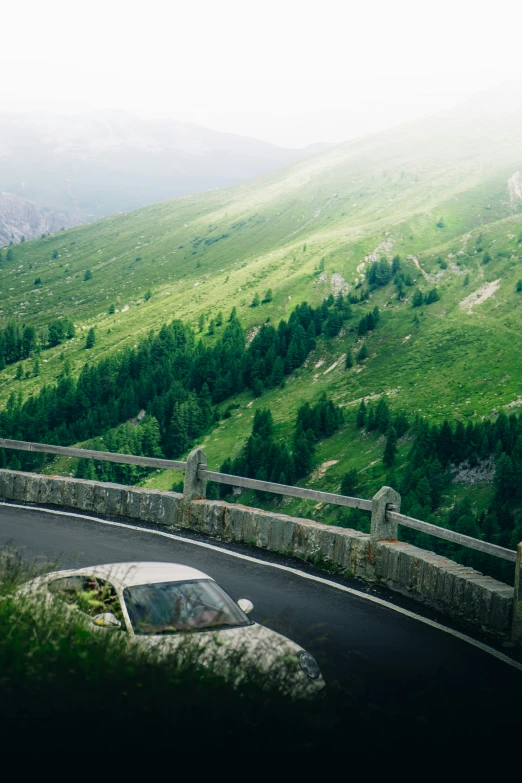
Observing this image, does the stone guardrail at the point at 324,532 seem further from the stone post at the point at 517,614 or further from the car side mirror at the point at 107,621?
the car side mirror at the point at 107,621

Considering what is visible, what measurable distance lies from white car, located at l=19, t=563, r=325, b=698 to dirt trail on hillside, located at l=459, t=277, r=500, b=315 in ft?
413

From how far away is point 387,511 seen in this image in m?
13.0

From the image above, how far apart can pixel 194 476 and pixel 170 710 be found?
10.9 m

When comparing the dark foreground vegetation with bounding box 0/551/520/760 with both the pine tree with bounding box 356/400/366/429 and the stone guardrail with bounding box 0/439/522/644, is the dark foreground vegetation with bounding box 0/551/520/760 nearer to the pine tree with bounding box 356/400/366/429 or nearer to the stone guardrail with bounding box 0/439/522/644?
the stone guardrail with bounding box 0/439/522/644

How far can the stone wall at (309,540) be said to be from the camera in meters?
10.9

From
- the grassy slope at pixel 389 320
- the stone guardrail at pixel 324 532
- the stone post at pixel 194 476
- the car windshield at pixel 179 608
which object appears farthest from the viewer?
the grassy slope at pixel 389 320

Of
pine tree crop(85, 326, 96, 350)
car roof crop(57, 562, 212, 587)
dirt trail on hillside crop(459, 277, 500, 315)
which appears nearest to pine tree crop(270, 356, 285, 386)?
dirt trail on hillside crop(459, 277, 500, 315)

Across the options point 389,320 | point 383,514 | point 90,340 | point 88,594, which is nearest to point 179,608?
point 88,594

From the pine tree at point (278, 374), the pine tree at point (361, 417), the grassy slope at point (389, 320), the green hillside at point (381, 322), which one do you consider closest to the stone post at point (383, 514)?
the green hillside at point (381, 322)

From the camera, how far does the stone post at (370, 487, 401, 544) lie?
42.1ft

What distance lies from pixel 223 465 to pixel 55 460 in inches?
1306

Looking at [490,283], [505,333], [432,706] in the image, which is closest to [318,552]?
[432,706]

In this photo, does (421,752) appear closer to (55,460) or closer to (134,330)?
(55,460)

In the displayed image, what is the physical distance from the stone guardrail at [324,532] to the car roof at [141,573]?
11.8ft
